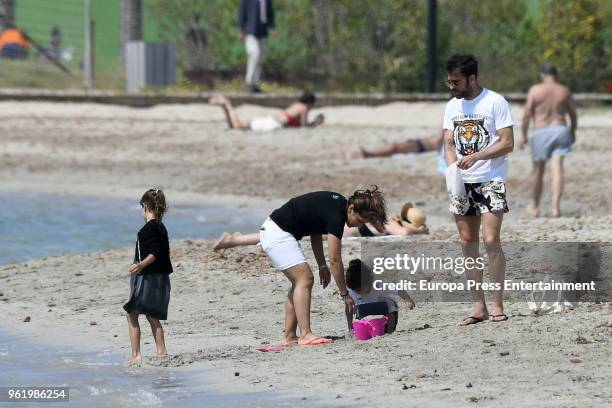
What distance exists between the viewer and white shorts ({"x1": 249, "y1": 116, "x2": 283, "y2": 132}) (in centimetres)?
2250

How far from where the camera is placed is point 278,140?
21.8m

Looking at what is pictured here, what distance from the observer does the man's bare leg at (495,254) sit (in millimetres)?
8953

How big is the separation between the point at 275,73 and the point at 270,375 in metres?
19.2

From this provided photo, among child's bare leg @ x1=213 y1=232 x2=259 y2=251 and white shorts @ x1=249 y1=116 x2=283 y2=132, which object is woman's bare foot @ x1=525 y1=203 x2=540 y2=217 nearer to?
child's bare leg @ x1=213 y1=232 x2=259 y2=251

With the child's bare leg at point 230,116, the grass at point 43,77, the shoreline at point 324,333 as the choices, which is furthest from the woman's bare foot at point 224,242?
the grass at point 43,77

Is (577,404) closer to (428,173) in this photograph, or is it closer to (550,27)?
(428,173)

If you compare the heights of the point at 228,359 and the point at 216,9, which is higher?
the point at 216,9

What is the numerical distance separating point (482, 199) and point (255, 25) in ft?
52.3

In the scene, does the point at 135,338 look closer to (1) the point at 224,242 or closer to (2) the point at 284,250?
(2) the point at 284,250

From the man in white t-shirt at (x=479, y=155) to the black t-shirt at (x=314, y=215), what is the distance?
0.71 metres

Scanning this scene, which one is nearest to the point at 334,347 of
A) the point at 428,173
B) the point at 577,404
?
the point at 577,404

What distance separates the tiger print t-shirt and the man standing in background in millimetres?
15459

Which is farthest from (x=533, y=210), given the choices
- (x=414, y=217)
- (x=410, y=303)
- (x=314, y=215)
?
(x=314, y=215)

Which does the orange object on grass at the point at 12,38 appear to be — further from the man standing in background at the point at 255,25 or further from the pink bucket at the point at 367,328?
the pink bucket at the point at 367,328
